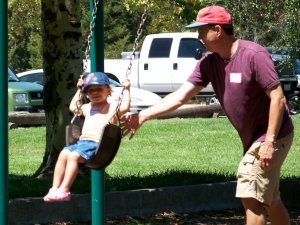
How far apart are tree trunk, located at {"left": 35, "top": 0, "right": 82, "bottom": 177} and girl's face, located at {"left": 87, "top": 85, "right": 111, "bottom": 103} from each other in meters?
4.06

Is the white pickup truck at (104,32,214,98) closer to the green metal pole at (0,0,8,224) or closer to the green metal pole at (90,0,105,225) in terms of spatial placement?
the green metal pole at (90,0,105,225)

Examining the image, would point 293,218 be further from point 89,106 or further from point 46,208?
point 89,106

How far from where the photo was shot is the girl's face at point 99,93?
241 inches

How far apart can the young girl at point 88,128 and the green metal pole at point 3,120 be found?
375 mm

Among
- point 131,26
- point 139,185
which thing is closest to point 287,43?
point 139,185

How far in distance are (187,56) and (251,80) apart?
69.5 ft

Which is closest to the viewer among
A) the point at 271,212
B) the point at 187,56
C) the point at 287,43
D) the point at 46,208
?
the point at 271,212

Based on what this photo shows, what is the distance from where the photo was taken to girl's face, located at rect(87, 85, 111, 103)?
6.13 m

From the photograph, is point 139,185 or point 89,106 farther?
point 139,185

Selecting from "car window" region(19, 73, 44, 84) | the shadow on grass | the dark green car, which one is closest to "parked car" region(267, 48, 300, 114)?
the dark green car

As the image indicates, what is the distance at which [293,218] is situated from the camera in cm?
908

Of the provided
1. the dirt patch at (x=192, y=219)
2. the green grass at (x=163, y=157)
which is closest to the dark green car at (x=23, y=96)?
the green grass at (x=163, y=157)

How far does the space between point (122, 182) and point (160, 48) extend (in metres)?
18.1

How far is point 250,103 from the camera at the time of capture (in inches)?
238
